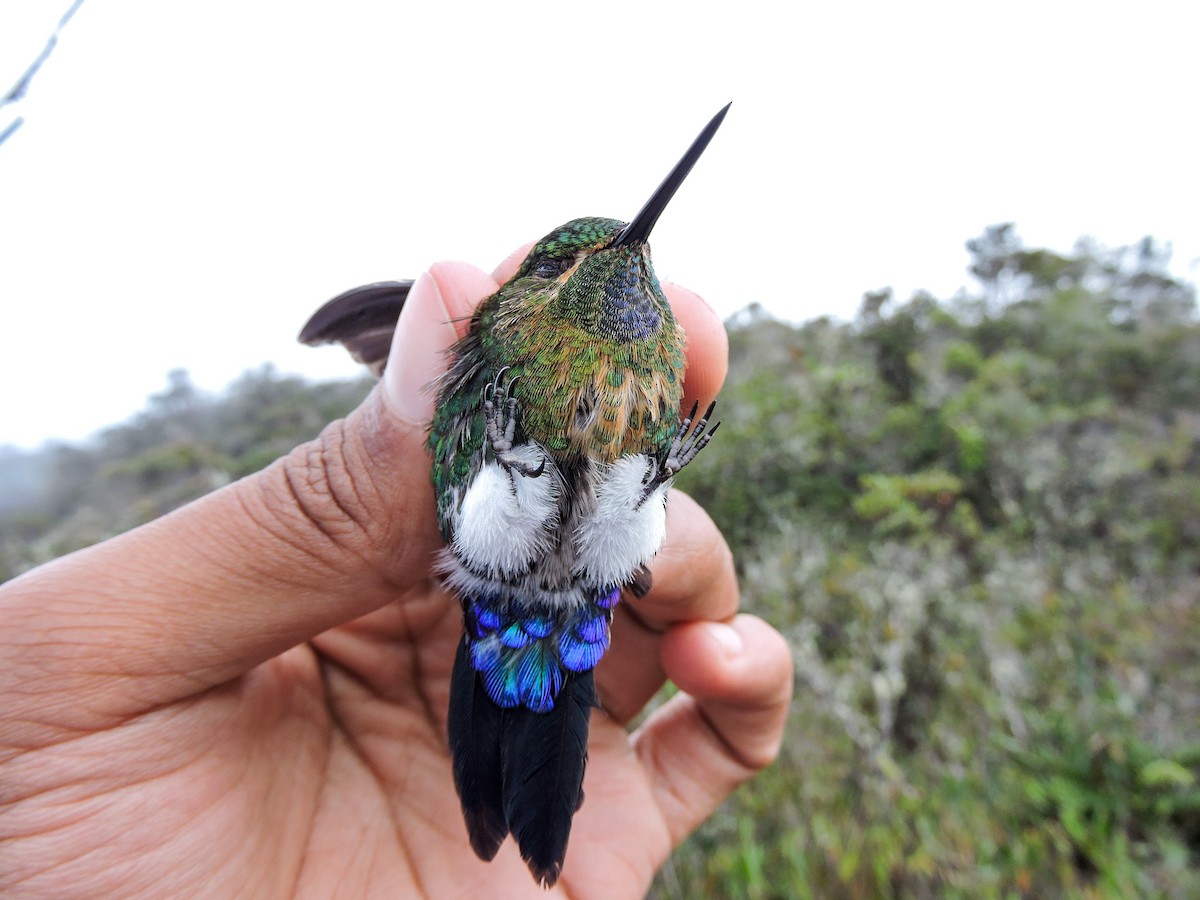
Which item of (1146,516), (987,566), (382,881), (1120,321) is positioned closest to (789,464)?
(987,566)

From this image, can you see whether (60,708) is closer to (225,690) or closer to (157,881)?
(225,690)

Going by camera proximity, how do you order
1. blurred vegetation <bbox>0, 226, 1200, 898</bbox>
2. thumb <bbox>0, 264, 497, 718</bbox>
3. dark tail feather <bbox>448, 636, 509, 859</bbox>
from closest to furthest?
thumb <bbox>0, 264, 497, 718</bbox>
dark tail feather <bbox>448, 636, 509, 859</bbox>
blurred vegetation <bbox>0, 226, 1200, 898</bbox>

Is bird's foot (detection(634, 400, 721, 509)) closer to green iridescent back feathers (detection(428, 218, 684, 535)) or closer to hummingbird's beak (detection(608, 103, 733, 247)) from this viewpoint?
green iridescent back feathers (detection(428, 218, 684, 535))

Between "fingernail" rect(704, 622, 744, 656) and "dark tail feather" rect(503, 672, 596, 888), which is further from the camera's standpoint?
"fingernail" rect(704, 622, 744, 656)

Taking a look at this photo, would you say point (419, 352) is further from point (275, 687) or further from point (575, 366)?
point (275, 687)

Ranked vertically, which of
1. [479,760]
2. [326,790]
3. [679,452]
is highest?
[679,452]

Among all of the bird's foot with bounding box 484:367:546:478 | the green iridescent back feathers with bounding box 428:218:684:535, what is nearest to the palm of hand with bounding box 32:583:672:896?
the green iridescent back feathers with bounding box 428:218:684:535

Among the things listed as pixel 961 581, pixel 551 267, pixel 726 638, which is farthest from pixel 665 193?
pixel 961 581
